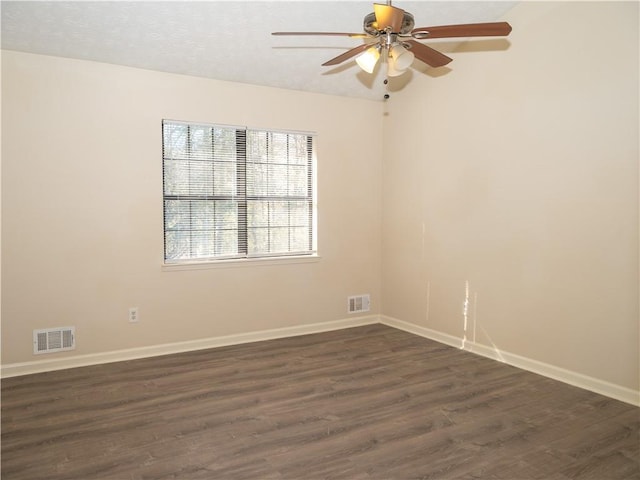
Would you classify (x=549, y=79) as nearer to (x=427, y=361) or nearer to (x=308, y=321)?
(x=427, y=361)

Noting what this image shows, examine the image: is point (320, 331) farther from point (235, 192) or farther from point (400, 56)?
point (400, 56)

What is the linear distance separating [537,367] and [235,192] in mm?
3076

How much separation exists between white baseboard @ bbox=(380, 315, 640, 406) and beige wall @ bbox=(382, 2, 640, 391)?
4 centimetres

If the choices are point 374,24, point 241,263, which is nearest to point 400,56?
point 374,24

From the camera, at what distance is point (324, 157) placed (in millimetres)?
5145

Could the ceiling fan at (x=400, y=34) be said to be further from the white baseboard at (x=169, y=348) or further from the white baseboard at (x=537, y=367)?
the white baseboard at (x=169, y=348)

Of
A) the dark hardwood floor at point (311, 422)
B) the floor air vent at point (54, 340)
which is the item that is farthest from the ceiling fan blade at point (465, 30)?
the floor air vent at point (54, 340)

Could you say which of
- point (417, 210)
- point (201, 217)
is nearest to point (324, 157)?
point (417, 210)

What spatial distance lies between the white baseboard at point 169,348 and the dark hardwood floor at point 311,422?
11cm

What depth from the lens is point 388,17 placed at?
237cm

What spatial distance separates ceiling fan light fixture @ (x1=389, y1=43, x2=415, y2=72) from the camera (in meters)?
2.75

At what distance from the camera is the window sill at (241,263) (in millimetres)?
4383

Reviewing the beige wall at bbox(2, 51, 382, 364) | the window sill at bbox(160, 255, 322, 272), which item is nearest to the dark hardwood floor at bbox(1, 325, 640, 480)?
the beige wall at bbox(2, 51, 382, 364)

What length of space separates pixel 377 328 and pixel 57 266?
319 cm
